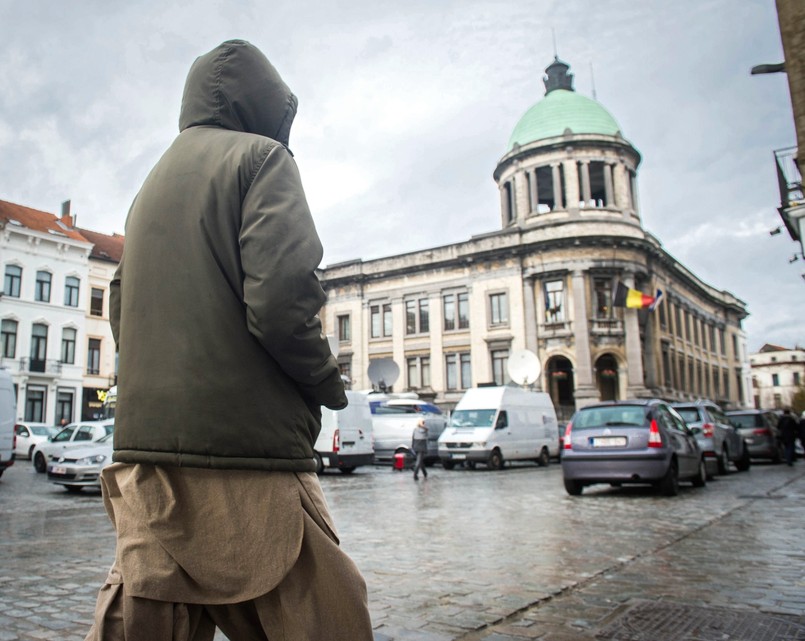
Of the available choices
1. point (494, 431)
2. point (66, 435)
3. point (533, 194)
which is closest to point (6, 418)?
point (66, 435)

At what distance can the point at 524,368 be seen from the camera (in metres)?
35.1

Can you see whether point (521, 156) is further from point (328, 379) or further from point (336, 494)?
point (328, 379)

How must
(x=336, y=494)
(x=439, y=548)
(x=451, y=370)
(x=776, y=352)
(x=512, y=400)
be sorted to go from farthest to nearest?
(x=776, y=352), (x=451, y=370), (x=512, y=400), (x=336, y=494), (x=439, y=548)

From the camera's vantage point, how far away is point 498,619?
4125mm

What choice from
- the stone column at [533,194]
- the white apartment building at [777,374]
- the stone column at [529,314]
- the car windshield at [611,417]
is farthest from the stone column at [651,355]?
the white apartment building at [777,374]

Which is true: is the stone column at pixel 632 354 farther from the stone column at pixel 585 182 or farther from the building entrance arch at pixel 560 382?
the stone column at pixel 585 182

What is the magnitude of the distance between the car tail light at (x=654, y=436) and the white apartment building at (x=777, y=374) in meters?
139

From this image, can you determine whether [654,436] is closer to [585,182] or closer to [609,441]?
[609,441]

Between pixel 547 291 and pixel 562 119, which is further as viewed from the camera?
pixel 562 119

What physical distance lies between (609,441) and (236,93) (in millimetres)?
11019

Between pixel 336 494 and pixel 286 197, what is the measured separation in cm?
1230

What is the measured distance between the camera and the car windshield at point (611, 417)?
1216 centimetres

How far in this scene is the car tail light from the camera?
464 inches

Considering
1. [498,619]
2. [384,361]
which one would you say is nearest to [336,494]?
[498,619]
